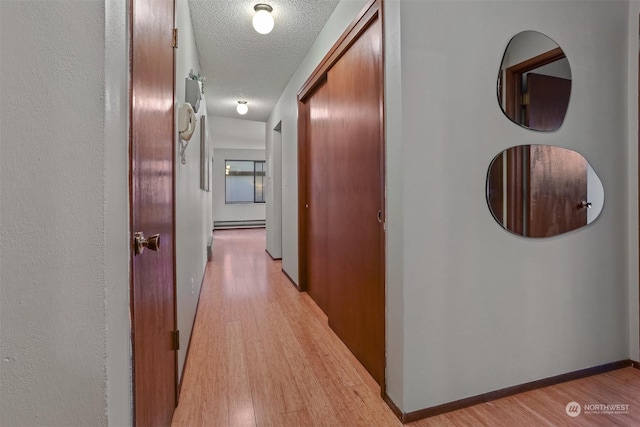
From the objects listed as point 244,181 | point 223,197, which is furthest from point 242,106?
point 244,181

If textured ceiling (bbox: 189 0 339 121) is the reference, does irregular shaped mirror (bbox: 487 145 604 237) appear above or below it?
below

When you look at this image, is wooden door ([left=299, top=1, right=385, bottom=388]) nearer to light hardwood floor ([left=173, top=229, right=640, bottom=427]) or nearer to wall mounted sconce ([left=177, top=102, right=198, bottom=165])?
light hardwood floor ([left=173, top=229, right=640, bottom=427])

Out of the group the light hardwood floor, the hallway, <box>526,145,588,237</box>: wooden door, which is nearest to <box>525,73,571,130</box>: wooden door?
<box>526,145,588,237</box>: wooden door

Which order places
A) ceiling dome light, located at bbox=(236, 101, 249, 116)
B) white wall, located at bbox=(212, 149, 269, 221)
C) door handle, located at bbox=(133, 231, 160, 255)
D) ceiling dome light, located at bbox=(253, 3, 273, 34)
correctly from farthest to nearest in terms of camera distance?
1. white wall, located at bbox=(212, 149, 269, 221)
2. ceiling dome light, located at bbox=(236, 101, 249, 116)
3. ceiling dome light, located at bbox=(253, 3, 273, 34)
4. door handle, located at bbox=(133, 231, 160, 255)

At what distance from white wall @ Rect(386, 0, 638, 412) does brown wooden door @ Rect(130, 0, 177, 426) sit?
3.43 ft

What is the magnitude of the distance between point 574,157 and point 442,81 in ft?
3.22

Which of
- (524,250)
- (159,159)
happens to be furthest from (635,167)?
(159,159)

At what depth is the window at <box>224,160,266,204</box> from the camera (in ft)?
33.9

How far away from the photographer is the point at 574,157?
1.82 metres

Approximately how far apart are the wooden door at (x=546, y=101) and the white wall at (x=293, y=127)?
1.37 metres

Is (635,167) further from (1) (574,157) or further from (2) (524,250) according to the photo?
(2) (524,250)

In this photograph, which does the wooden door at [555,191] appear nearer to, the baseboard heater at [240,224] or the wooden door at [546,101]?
the wooden door at [546,101]

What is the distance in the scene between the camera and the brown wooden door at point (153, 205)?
2.94 ft

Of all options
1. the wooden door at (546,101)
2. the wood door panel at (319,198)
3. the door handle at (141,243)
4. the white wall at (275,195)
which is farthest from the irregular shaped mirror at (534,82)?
the white wall at (275,195)
